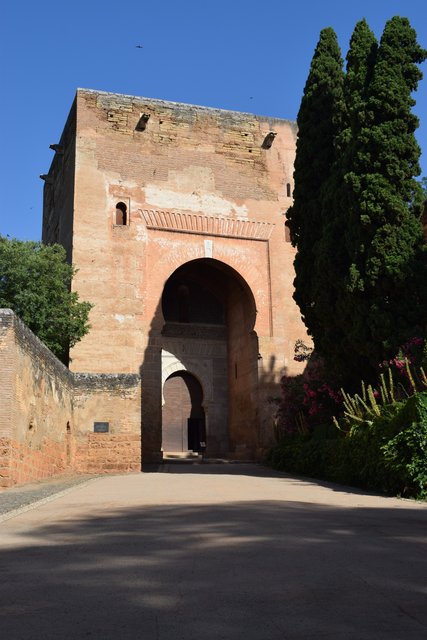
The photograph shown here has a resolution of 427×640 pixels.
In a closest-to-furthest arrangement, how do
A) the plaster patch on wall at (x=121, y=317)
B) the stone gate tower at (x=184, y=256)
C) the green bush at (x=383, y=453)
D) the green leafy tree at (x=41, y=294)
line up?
the green bush at (x=383, y=453), the green leafy tree at (x=41, y=294), the plaster patch on wall at (x=121, y=317), the stone gate tower at (x=184, y=256)

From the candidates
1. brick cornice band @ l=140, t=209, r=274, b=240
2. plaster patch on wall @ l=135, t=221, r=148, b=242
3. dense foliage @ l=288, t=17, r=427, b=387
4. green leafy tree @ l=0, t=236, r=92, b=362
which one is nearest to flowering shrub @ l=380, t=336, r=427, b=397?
dense foliage @ l=288, t=17, r=427, b=387

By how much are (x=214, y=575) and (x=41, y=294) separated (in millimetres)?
14323

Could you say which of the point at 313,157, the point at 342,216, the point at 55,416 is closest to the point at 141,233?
the point at 313,157

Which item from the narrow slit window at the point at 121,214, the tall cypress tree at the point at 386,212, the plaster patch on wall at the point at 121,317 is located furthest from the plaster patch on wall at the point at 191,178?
the tall cypress tree at the point at 386,212

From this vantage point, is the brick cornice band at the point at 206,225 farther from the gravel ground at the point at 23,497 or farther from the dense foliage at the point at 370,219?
the gravel ground at the point at 23,497

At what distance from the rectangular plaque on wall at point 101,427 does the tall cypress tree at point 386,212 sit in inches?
241

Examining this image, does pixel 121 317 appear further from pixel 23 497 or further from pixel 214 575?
pixel 214 575

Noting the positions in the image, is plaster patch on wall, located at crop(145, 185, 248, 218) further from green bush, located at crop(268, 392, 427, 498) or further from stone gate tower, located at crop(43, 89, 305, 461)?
green bush, located at crop(268, 392, 427, 498)

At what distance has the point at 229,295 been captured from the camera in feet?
78.8

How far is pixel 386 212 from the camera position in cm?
1185

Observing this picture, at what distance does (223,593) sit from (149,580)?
16.7 inches

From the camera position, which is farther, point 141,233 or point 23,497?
point 141,233

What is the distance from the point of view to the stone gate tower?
20.0 m

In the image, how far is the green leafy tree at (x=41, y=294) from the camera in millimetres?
16578
